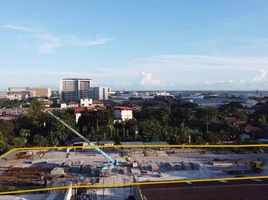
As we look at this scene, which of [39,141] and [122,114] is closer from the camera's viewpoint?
[39,141]

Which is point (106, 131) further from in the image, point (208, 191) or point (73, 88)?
point (73, 88)

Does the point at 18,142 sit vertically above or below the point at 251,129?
below

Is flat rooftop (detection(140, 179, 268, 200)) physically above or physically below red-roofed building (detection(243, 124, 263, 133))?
above

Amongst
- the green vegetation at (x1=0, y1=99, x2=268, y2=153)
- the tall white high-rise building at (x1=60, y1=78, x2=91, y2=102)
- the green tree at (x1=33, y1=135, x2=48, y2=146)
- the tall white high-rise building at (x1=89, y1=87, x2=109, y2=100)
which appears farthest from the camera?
the tall white high-rise building at (x1=89, y1=87, x2=109, y2=100)

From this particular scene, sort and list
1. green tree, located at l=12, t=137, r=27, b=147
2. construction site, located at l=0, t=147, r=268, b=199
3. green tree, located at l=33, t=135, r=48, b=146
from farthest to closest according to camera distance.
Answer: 1. green tree, located at l=33, t=135, r=48, b=146
2. green tree, located at l=12, t=137, r=27, b=147
3. construction site, located at l=0, t=147, r=268, b=199

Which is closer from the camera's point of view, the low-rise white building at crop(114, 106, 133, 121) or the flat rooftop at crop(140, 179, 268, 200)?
the flat rooftop at crop(140, 179, 268, 200)

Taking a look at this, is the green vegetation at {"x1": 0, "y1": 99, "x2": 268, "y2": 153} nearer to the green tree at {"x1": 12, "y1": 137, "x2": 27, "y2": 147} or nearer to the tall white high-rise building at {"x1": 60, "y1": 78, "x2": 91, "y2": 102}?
the green tree at {"x1": 12, "y1": 137, "x2": 27, "y2": 147}

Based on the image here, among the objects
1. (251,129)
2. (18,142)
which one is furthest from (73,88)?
(18,142)

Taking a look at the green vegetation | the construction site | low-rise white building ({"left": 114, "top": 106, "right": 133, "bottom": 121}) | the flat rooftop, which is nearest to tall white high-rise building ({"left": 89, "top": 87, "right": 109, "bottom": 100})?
low-rise white building ({"left": 114, "top": 106, "right": 133, "bottom": 121})

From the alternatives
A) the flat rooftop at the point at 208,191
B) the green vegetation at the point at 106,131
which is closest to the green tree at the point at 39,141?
the green vegetation at the point at 106,131
